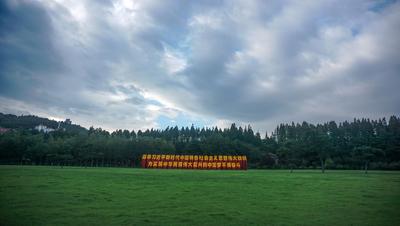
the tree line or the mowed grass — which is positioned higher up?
the tree line

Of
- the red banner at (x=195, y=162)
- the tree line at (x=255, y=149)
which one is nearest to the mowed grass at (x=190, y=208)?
the tree line at (x=255, y=149)

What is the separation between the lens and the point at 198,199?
21344mm

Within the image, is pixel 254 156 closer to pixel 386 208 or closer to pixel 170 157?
pixel 170 157

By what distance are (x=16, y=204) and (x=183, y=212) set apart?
30.0 ft

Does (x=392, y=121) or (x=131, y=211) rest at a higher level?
(x=392, y=121)

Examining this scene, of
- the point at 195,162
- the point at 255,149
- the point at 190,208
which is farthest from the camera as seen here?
the point at 255,149

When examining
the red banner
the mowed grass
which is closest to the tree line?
the red banner

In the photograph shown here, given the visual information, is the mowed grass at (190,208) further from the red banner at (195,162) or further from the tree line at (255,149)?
the red banner at (195,162)

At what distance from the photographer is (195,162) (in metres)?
88.3

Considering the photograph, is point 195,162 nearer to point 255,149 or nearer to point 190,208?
point 255,149

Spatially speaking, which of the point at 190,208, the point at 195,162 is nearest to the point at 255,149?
the point at 195,162

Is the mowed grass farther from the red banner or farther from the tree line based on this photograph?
the red banner

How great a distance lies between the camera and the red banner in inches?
3450

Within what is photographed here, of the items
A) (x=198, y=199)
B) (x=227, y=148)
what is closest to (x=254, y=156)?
(x=227, y=148)
